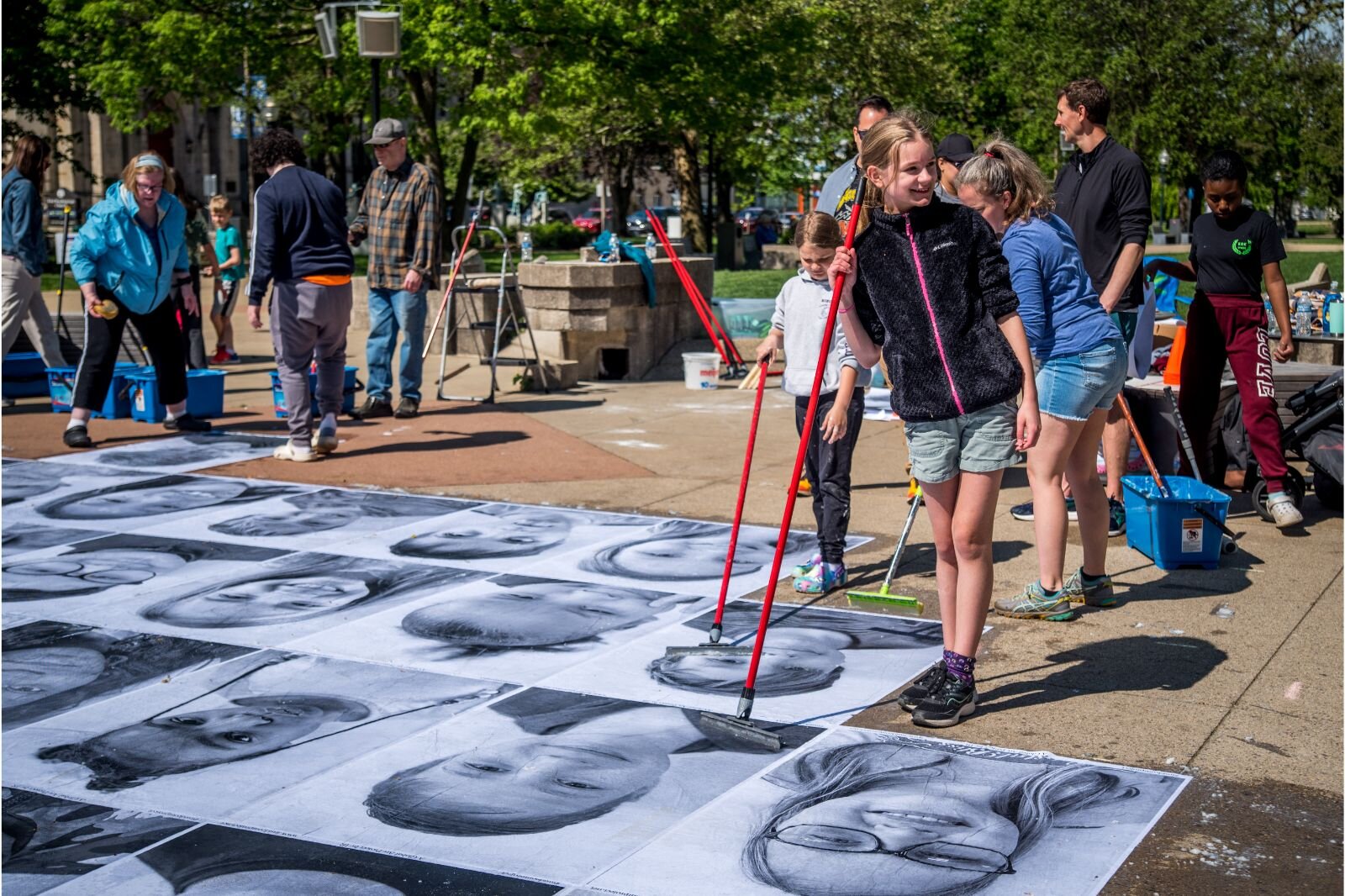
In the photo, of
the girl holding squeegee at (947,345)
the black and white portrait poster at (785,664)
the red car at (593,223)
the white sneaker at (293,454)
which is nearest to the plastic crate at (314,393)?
the white sneaker at (293,454)

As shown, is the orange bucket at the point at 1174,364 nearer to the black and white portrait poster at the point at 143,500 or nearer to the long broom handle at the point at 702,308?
the long broom handle at the point at 702,308

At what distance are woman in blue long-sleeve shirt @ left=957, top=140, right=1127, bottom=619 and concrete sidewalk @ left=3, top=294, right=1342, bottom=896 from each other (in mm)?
347

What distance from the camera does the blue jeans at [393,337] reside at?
10.9 meters

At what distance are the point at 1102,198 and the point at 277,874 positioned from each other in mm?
4775

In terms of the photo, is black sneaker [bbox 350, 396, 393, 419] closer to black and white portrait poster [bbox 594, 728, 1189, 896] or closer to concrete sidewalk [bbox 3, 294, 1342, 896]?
concrete sidewalk [bbox 3, 294, 1342, 896]

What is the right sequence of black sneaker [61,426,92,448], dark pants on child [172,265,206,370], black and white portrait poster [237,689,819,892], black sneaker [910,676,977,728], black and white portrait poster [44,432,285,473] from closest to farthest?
black and white portrait poster [237,689,819,892]
black sneaker [910,676,977,728]
black and white portrait poster [44,432,285,473]
black sneaker [61,426,92,448]
dark pants on child [172,265,206,370]

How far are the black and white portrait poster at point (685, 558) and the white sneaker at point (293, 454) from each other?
106 inches

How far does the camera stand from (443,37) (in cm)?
2103

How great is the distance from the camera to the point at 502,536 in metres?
7.33

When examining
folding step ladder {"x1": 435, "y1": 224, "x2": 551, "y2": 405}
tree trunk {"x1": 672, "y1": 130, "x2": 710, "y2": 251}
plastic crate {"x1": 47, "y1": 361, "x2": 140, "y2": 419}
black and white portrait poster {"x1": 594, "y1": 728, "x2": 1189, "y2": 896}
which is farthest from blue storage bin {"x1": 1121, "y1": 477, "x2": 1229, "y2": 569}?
tree trunk {"x1": 672, "y1": 130, "x2": 710, "y2": 251}

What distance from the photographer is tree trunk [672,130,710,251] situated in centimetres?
3662

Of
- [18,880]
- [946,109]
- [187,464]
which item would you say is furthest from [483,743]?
[946,109]

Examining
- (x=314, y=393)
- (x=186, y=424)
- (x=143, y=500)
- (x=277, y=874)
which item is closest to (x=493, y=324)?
(x=314, y=393)

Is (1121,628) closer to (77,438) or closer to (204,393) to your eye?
(77,438)
